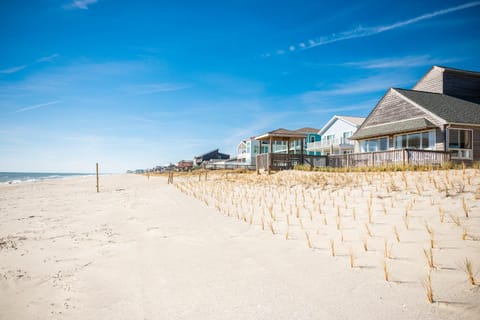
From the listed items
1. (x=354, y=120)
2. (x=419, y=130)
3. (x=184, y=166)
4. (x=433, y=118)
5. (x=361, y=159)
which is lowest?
(x=184, y=166)

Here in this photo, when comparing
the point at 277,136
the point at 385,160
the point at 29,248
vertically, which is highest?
the point at 277,136

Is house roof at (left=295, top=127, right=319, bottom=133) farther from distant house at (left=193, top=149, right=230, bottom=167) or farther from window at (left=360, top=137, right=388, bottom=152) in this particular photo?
distant house at (left=193, top=149, right=230, bottom=167)

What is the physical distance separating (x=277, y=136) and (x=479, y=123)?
1367cm

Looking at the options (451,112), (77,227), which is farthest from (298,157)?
(77,227)

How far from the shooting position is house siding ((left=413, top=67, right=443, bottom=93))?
72.8 feet

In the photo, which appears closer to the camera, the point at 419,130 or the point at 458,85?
the point at 419,130

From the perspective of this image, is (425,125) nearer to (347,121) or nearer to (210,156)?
(347,121)

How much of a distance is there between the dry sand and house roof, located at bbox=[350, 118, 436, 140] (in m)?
13.1

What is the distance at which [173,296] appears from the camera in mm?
2891

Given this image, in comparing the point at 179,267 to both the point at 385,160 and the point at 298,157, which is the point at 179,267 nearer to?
the point at 385,160

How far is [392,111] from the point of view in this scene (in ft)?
69.0

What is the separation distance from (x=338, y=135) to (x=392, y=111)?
49.6 ft

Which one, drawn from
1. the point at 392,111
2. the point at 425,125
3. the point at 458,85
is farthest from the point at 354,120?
the point at 425,125

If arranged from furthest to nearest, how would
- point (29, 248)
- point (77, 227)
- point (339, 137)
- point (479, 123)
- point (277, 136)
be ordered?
point (339, 137) < point (277, 136) < point (479, 123) < point (77, 227) < point (29, 248)
